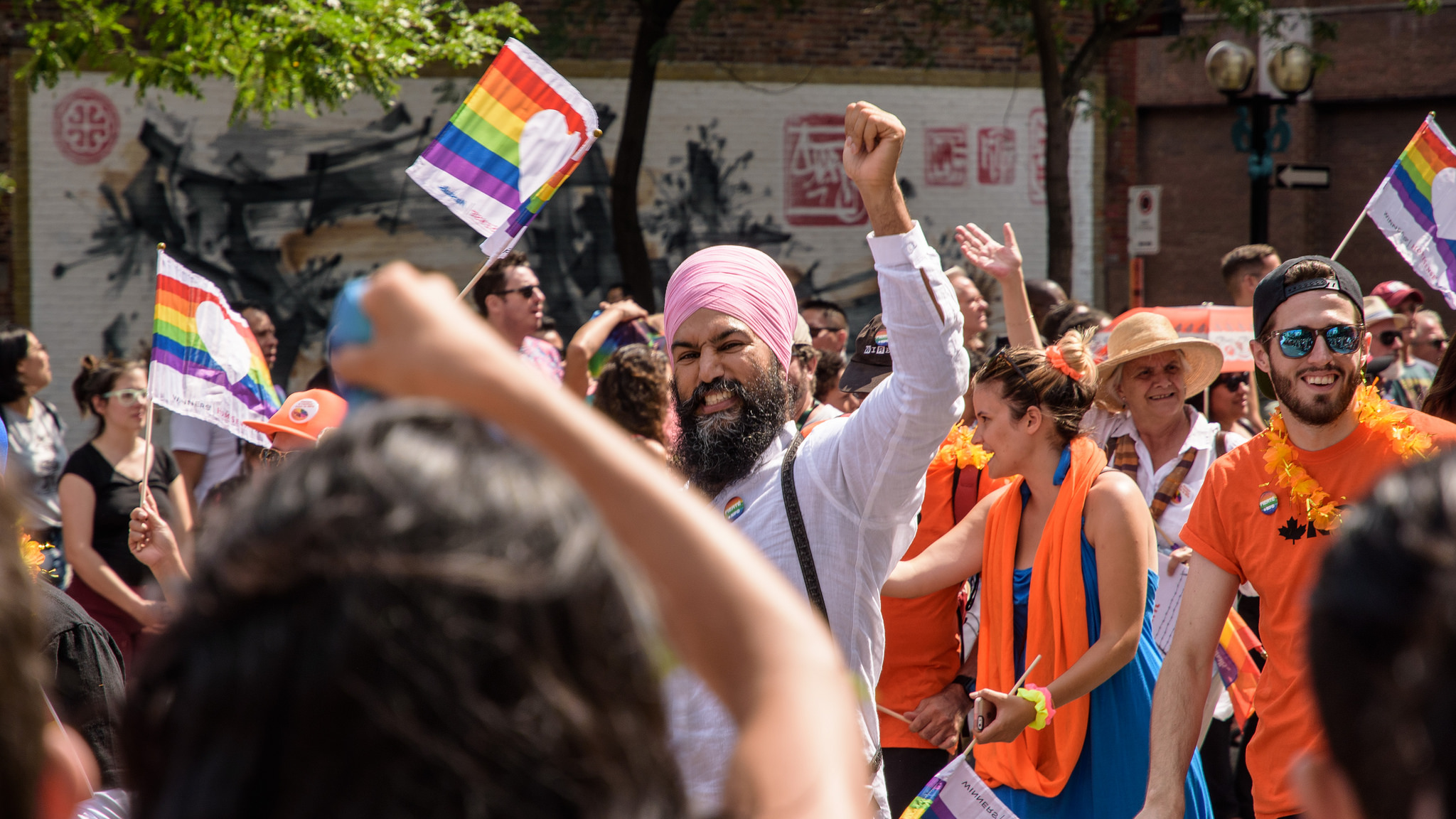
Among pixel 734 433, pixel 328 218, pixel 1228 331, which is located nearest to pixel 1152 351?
pixel 1228 331

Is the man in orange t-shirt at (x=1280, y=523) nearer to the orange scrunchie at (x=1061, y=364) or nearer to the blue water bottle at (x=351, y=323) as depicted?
the orange scrunchie at (x=1061, y=364)

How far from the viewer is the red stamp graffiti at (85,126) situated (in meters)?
13.5

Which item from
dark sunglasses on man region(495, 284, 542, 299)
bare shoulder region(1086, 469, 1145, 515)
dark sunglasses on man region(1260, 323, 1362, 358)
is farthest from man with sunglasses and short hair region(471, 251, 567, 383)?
dark sunglasses on man region(1260, 323, 1362, 358)

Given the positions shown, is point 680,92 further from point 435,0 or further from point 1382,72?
point 1382,72

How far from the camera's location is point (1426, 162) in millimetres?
6168

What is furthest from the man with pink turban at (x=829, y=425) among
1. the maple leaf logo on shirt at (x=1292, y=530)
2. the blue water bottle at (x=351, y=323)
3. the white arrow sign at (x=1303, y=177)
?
the white arrow sign at (x=1303, y=177)

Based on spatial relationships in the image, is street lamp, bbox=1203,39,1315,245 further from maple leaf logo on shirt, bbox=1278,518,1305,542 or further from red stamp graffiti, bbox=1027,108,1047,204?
Result: maple leaf logo on shirt, bbox=1278,518,1305,542

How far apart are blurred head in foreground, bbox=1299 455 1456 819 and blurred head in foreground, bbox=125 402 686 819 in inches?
19.8

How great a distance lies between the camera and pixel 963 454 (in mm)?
4641

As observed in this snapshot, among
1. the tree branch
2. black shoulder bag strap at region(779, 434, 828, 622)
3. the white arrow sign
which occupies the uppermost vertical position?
the tree branch

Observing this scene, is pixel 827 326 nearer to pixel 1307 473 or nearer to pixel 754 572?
pixel 1307 473

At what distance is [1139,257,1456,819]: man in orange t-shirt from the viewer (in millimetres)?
3199

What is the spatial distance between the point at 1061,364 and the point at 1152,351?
145 cm

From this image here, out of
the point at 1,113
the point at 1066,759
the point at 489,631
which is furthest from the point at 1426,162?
the point at 1,113
